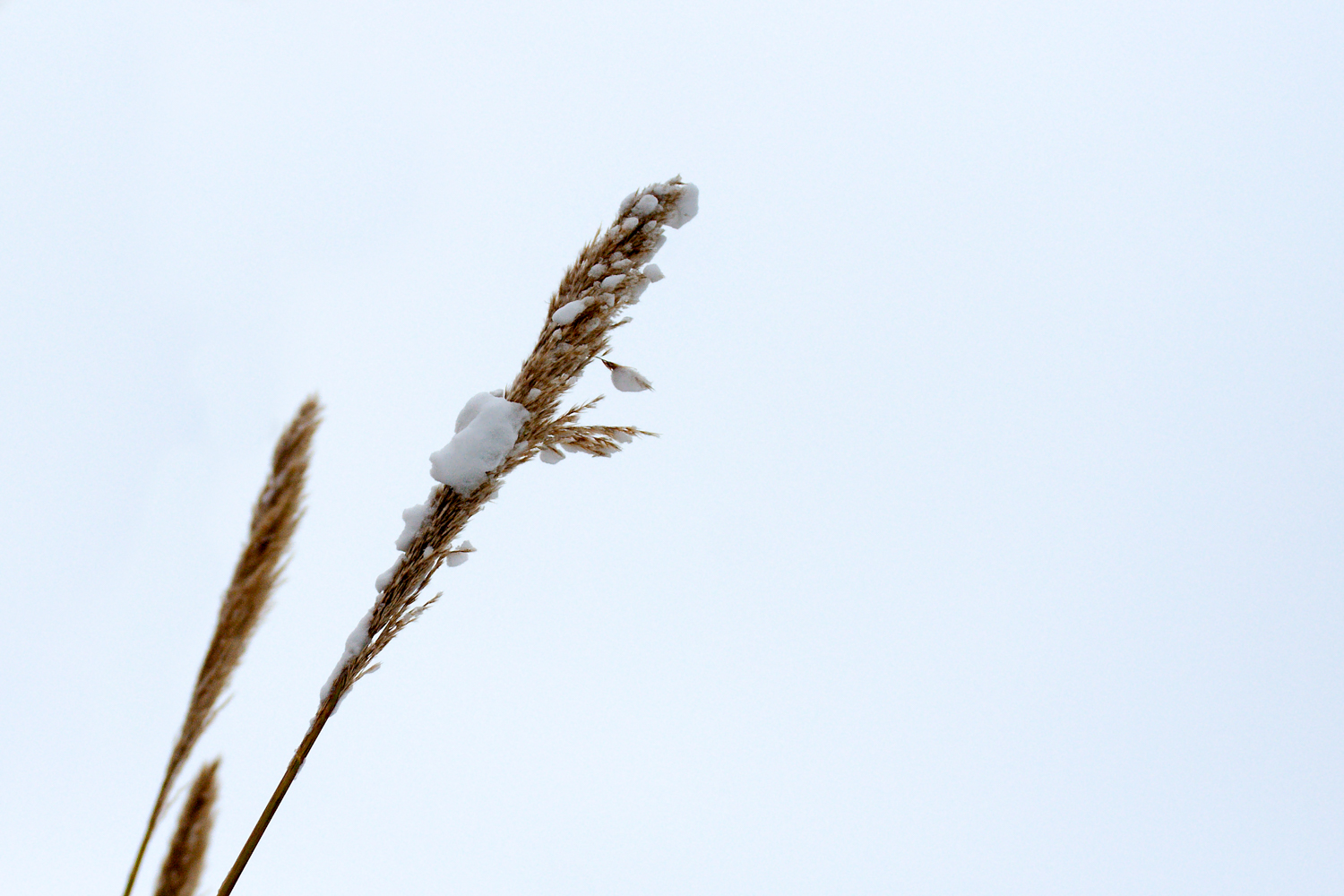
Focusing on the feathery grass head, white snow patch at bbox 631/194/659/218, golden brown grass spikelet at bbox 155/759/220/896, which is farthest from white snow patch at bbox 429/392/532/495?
golden brown grass spikelet at bbox 155/759/220/896

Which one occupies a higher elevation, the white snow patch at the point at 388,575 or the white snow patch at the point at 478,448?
the white snow patch at the point at 478,448

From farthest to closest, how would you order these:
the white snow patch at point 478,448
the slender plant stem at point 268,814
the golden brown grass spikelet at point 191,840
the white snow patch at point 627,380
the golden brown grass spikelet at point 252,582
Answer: the golden brown grass spikelet at point 191,840
the golden brown grass spikelet at point 252,582
the white snow patch at point 627,380
the white snow patch at point 478,448
the slender plant stem at point 268,814

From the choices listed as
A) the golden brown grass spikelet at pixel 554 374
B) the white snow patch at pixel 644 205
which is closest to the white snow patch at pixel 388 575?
the golden brown grass spikelet at pixel 554 374

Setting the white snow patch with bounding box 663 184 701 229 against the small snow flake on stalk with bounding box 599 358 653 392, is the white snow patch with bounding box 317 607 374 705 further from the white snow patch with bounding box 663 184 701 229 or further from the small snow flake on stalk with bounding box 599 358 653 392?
the white snow patch with bounding box 663 184 701 229

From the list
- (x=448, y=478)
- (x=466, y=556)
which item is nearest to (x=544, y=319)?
(x=448, y=478)

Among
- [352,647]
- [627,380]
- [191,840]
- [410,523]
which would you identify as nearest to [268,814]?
[352,647]

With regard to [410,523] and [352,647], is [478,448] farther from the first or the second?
[352,647]

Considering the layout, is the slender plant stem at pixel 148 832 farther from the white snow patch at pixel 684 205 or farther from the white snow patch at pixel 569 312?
the white snow patch at pixel 684 205
